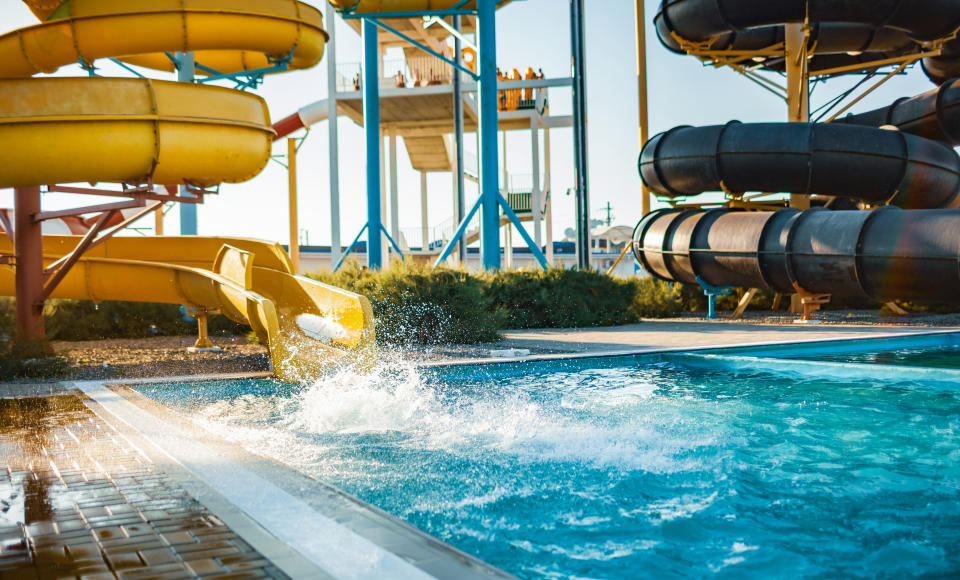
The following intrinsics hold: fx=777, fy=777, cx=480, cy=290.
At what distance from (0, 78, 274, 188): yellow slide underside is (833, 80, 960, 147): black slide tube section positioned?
43.6 feet

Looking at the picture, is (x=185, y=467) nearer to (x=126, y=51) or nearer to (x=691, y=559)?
(x=691, y=559)

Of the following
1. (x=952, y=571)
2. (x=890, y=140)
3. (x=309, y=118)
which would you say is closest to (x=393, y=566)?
(x=952, y=571)

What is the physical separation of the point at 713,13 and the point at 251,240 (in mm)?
9291

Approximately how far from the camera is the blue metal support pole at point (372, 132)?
15188mm

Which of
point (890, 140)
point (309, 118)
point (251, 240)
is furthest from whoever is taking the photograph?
point (309, 118)

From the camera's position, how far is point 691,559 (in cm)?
307

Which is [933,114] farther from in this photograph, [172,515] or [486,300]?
[172,515]

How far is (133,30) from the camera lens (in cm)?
813

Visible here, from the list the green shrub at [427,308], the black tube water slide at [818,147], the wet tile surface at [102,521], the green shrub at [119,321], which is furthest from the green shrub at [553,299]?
the wet tile surface at [102,521]

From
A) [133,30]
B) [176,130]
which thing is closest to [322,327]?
[176,130]

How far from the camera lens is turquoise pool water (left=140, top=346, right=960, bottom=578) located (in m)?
3.14

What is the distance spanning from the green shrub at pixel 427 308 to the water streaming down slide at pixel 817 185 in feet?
15.4

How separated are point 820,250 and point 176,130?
852cm

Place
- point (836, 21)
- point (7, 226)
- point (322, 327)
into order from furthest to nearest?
point (836, 21) < point (7, 226) < point (322, 327)
